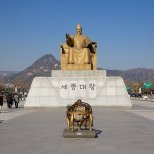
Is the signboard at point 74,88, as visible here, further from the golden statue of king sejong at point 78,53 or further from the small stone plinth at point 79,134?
the small stone plinth at point 79,134

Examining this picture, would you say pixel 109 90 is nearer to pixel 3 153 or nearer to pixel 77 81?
pixel 77 81

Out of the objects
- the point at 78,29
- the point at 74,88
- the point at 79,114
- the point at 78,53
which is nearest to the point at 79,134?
the point at 79,114

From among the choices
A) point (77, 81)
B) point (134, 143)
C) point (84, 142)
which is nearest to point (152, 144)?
point (134, 143)

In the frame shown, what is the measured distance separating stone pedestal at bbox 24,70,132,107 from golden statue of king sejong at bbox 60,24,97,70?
500 mm

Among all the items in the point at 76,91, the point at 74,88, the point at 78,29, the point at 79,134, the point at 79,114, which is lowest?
the point at 79,134

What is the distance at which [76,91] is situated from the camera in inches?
843

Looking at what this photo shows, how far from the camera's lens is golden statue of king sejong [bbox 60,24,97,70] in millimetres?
21781

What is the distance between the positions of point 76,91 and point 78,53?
7.29 feet

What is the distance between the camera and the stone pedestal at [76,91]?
2142cm

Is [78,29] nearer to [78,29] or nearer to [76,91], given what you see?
[78,29]

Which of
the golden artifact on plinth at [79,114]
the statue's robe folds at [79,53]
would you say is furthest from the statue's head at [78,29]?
the golden artifact on plinth at [79,114]

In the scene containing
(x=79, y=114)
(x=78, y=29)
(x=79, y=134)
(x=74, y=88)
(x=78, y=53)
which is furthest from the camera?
(x=78, y=29)

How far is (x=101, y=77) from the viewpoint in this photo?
2162 cm

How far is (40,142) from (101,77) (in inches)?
552
